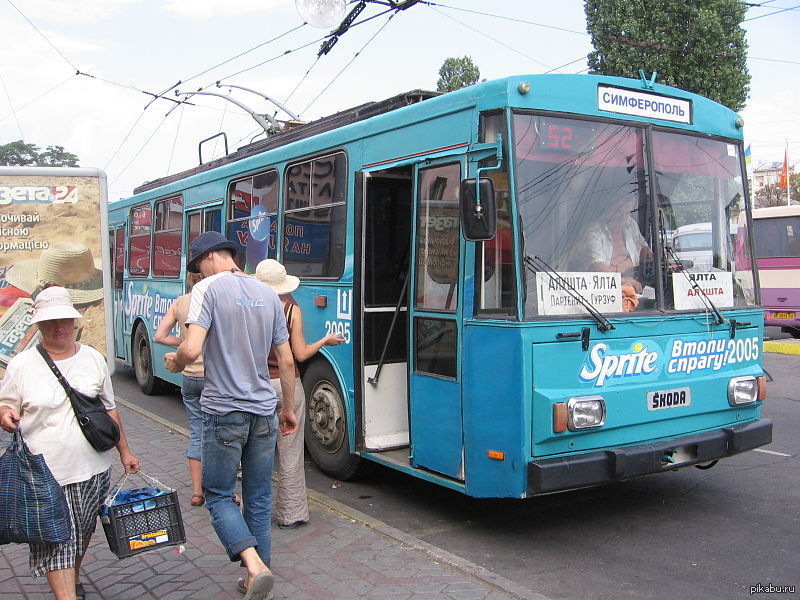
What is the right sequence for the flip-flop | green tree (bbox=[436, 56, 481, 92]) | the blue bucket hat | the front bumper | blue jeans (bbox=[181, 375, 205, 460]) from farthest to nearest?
green tree (bbox=[436, 56, 481, 92]) < blue jeans (bbox=[181, 375, 205, 460]) < the front bumper < the blue bucket hat < the flip-flop

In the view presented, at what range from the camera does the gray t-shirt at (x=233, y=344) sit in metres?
4.07

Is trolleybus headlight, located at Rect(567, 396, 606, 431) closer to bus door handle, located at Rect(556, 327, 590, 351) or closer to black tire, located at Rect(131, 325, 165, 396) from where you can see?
bus door handle, located at Rect(556, 327, 590, 351)

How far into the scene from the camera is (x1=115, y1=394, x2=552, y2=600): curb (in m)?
4.26

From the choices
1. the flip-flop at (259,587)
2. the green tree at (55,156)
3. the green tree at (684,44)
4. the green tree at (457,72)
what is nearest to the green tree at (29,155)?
the green tree at (55,156)

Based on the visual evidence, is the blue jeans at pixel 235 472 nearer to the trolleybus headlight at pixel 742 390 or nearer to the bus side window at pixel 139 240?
the trolleybus headlight at pixel 742 390

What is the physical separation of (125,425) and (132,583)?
482 centimetres

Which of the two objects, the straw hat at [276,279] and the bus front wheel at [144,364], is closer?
the straw hat at [276,279]

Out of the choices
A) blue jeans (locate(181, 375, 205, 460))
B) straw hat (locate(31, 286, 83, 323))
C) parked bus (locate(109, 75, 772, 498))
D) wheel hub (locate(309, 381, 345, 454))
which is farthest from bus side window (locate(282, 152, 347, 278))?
straw hat (locate(31, 286, 83, 323))

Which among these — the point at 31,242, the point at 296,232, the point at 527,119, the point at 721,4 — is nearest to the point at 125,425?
the point at 296,232

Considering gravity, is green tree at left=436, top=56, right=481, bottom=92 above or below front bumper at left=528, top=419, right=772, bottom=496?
above

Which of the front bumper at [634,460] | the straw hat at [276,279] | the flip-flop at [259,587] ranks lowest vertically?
the flip-flop at [259,587]

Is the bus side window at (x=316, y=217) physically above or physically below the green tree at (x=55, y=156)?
below

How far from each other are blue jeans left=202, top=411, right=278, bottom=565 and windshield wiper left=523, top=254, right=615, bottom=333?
6.18 ft

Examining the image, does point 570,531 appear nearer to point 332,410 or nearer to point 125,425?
point 332,410
